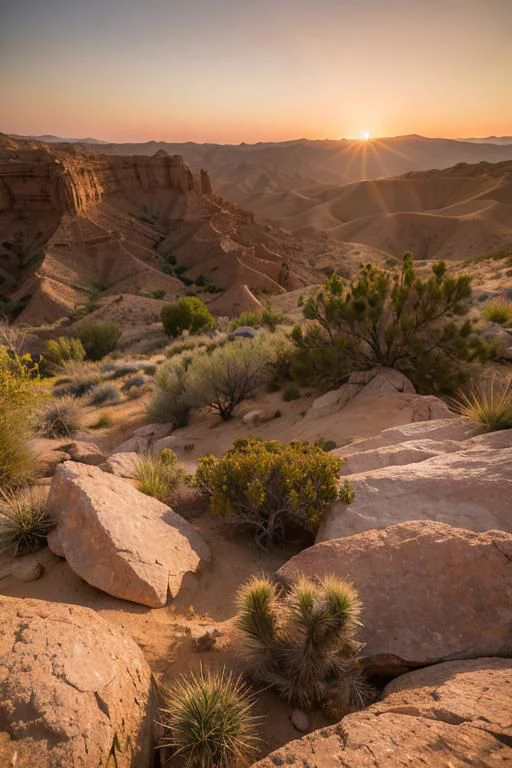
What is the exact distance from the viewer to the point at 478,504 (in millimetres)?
4258

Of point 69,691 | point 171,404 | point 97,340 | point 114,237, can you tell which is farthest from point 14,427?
point 114,237

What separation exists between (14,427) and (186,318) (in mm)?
20667

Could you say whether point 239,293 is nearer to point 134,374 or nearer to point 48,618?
point 134,374

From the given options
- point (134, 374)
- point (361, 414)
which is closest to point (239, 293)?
point (134, 374)

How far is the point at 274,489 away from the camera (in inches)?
197

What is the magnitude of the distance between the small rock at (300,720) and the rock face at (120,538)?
58.9 inches

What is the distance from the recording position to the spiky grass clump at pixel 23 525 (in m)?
4.42

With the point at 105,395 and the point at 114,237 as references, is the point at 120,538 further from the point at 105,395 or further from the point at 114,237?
the point at 114,237

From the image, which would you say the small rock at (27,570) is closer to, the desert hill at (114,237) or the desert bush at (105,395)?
the desert bush at (105,395)

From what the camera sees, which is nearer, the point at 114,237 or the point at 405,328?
the point at 405,328

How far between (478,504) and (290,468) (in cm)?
184

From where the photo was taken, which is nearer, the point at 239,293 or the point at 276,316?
the point at 276,316

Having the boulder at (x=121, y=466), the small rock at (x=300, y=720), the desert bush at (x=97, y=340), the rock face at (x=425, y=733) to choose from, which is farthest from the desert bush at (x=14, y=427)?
the desert bush at (x=97, y=340)

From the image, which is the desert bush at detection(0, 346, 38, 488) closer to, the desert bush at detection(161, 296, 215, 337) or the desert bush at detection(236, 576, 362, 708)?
the desert bush at detection(236, 576, 362, 708)
